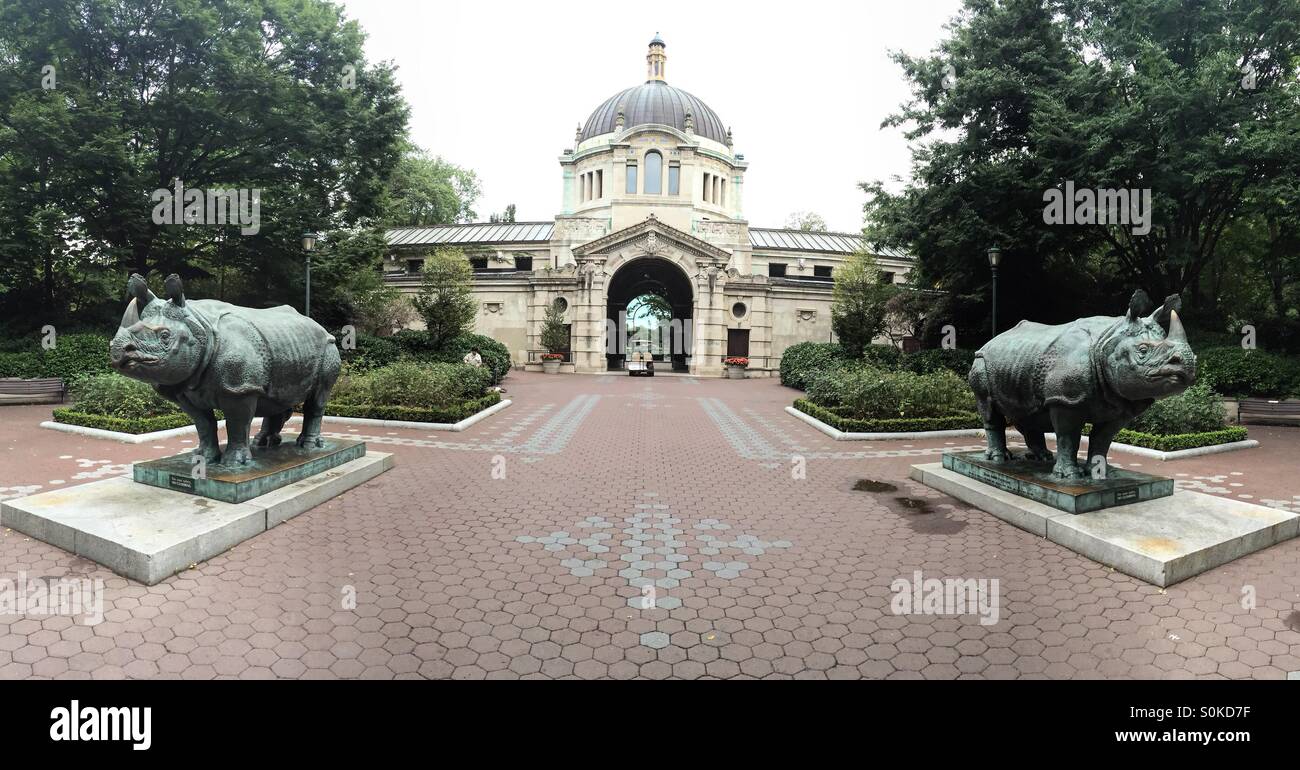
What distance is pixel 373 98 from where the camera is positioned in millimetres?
27359

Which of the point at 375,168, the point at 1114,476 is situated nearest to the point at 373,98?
the point at 375,168

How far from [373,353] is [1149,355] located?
2642cm

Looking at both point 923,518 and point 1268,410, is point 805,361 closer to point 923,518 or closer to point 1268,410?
point 1268,410

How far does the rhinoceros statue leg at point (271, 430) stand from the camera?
870cm

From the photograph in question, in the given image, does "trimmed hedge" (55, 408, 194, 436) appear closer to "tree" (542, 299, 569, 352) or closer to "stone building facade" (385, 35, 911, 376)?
"tree" (542, 299, 569, 352)

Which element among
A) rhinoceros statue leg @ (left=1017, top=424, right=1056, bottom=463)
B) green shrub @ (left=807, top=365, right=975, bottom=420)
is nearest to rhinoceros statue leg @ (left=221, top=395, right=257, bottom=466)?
rhinoceros statue leg @ (left=1017, top=424, right=1056, bottom=463)

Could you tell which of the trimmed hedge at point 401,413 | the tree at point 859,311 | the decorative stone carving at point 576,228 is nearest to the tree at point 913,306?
the tree at point 859,311

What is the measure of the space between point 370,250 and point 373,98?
727 cm

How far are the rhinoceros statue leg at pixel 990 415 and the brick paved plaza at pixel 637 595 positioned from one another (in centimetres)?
109

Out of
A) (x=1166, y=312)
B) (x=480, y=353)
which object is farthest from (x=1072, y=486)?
(x=480, y=353)

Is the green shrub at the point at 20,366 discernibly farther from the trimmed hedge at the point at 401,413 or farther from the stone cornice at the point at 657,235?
the stone cornice at the point at 657,235

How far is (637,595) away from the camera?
530cm

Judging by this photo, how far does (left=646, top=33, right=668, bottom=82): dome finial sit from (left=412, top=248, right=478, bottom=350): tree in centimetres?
3431

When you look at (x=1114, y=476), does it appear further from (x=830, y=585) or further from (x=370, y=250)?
(x=370, y=250)
